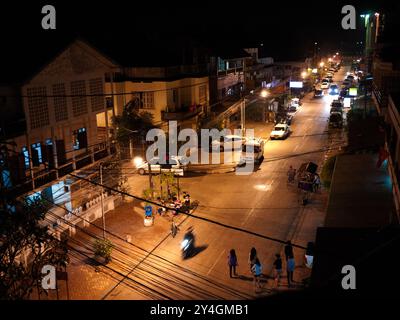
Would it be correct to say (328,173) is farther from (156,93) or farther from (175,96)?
(175,96)

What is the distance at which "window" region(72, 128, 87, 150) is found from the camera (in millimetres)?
23994

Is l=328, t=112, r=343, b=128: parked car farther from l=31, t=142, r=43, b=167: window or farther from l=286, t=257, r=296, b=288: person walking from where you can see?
l=31, t=142, r=43, b=167: window

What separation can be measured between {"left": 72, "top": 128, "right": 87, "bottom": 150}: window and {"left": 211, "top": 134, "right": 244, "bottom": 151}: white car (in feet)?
52.2

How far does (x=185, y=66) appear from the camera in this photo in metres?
40.1

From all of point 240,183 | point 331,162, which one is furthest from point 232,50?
point 331,162

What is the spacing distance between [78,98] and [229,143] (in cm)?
1914

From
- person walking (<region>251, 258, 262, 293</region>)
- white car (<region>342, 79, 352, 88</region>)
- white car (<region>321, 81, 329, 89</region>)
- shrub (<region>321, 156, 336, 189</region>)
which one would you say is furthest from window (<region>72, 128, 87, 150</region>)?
white car (<region>321, 81, 329, 89</region>)

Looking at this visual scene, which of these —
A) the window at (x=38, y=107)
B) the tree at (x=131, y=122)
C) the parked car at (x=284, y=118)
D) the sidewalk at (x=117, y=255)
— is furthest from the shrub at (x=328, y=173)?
the parked car at (x=284, y=118)

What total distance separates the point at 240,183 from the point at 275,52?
213ft

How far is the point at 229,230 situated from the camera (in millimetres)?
21969

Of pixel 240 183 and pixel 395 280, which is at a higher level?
pixel 395 280

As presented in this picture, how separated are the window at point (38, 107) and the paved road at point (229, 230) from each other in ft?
22.7

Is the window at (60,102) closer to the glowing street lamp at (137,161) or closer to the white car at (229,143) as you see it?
the glowing street lamp at (137,161)

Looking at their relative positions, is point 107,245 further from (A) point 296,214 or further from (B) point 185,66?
(B) point 185,66
